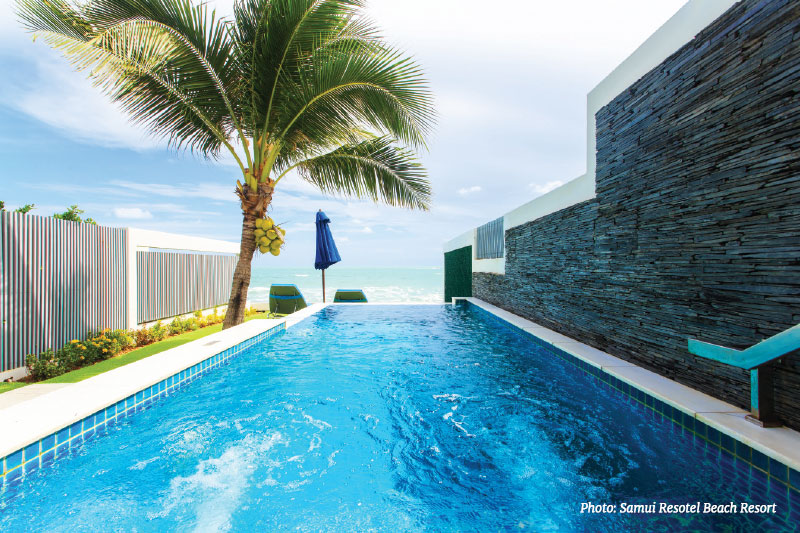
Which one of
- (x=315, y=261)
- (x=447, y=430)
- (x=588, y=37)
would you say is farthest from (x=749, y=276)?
(x=315, y=261)

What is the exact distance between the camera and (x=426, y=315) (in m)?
9.29

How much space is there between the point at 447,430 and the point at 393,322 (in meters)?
5.30

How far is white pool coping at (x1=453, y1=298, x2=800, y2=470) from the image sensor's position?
2074 millimetres

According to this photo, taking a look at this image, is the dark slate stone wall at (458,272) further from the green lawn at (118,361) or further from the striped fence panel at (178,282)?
the green lawn at (118,361)

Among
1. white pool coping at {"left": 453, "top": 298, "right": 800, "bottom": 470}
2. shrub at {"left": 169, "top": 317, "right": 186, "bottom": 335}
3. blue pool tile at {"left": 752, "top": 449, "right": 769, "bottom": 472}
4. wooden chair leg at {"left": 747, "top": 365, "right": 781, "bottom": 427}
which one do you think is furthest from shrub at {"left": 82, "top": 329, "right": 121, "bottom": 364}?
wooden chair leg at {"left": 747, "top": 365, "right": 781, "bottom": 427}

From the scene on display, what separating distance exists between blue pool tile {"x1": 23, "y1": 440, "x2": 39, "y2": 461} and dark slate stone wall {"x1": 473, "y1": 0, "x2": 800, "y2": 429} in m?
4.99

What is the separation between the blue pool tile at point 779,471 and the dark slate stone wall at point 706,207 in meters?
0.52

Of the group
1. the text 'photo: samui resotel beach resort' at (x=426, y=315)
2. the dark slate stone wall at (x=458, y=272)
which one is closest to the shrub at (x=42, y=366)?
the text 'photo: samui resotel beach resort' at (x=426, y=315)

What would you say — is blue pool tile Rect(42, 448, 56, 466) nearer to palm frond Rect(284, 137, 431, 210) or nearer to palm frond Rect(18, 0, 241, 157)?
palm frond Rect(18, 0, 241, 157)

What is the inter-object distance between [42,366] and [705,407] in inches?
304

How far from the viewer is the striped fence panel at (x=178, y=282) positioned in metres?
7.72

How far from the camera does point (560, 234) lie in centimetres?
599

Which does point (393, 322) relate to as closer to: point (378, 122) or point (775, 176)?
point (378, 122)

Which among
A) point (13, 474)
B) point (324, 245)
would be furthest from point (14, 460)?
point (324, 245)
